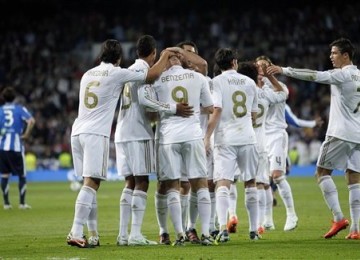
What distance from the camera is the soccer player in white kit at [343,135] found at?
1334cm

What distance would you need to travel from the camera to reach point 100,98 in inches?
487

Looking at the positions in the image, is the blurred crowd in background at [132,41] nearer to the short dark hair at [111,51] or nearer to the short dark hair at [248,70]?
the short dark hair at [248,70]

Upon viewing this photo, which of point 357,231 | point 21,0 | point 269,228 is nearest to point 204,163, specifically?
point 357,231

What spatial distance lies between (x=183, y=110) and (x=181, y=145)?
0.49 meters

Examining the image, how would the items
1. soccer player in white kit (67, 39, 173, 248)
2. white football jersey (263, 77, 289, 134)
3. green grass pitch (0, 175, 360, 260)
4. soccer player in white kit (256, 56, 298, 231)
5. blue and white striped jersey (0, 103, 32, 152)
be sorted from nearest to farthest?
green grass pitch (0, 175, 360, 260) < soccer player in white kit (67, 39, 173, 248) < soccer player in white kit (256, 56, 298, 231) < white football jersey (263, 77, 289, 134) < blue and white striped jersey (0, 103, 32, 152)

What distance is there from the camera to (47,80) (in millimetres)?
42312

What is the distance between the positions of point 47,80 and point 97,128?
30.5 metres

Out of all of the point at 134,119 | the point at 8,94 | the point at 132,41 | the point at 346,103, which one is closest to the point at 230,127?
the point at 134,119

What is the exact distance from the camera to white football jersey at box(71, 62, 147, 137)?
12.3 metres

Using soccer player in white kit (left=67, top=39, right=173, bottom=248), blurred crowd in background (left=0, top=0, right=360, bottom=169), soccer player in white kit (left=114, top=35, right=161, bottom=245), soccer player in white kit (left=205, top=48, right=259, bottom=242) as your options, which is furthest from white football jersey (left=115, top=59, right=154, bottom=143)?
blurred crowd in background (left=0, top=0, right=360, bottom=169)

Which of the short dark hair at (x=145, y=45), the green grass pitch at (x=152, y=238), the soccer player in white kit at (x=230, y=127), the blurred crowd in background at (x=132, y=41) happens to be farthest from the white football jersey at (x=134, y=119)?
the blurred crowd in background at (x=132, y=41)

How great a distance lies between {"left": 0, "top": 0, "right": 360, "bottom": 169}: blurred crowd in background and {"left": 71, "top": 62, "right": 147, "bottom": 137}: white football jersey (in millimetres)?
24686

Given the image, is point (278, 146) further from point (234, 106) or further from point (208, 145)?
point (234, 106)

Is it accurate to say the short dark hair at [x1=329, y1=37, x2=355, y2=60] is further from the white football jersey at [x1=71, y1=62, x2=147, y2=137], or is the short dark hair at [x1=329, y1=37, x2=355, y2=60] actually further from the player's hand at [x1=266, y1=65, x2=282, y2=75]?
the white football jersey at [x1=71, y1=62, x2=147, y2=137]
